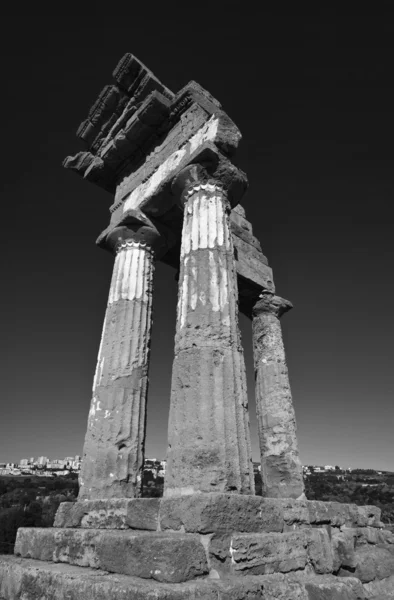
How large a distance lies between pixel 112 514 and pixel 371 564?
3627 millimetres

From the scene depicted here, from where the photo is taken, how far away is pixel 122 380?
6672 millimetres

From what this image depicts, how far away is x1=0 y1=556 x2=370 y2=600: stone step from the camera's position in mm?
2826

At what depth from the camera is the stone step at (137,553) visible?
3049 millimetres

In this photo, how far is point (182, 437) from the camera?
443 centimetres

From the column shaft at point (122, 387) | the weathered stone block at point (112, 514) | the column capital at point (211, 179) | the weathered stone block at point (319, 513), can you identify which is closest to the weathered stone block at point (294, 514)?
the weathered stone block at point (319, 513)

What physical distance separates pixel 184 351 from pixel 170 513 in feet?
6.27

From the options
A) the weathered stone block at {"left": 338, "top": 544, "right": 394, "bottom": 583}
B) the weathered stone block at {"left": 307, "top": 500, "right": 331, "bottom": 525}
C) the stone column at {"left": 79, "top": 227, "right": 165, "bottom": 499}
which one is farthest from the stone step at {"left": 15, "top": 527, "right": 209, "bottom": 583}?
the weathered stone block at {"left": 307, "top": 500, "right": 331, "bottom": 525}

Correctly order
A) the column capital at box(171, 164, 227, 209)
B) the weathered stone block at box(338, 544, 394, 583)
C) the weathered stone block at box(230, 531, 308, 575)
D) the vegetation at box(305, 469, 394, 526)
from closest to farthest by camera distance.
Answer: the weathered stone block at box(230, 531, 308, 575)
the weathered stone block at box(338, 544, 394, 583)
the column capital at box(171, 164, 227, 209)
the vegetation at box(305, 469, 394, 526)

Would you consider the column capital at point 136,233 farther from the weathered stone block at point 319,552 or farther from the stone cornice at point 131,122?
the weathered stone block at point 319,552

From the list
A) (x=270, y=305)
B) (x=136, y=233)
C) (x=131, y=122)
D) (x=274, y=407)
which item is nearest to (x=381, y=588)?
(x=274, y=407)

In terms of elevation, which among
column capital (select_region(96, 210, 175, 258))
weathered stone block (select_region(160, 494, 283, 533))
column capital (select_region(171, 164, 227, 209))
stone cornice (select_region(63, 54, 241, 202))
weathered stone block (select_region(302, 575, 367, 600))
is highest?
stone cornice (select_region(63, 54, 241, 202))

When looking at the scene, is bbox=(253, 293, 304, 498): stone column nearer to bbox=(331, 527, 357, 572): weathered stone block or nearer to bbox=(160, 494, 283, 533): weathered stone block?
bbox=(331, 527, 357, 572): weathered stone block

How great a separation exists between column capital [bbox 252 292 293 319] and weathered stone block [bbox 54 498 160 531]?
6508 mm

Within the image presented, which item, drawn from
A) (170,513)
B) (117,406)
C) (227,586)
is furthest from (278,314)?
(227,586)
